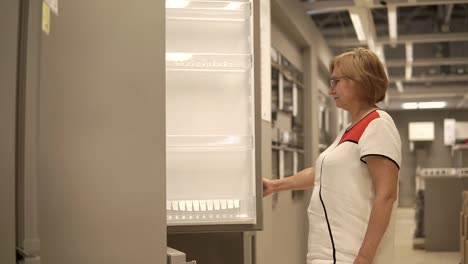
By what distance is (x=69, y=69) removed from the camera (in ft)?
4.75

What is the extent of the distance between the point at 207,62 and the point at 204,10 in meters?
0.24

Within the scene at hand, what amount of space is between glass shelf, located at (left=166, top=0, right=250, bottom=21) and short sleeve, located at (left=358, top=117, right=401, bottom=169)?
960 mm

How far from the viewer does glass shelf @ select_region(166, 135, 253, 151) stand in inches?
111

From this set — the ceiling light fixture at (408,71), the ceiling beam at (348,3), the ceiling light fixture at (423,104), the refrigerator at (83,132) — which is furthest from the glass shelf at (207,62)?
the ceiling light fixture at (423,104)

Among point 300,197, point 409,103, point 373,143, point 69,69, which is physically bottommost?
point 300,197

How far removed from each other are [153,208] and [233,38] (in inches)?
56.0

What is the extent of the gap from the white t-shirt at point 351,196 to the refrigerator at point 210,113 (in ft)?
1.90

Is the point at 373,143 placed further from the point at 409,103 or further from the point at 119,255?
the point at 409,103

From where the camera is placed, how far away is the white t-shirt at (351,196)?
213 centimetres

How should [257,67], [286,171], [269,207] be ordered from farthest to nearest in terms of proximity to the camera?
1. [286,171]
2. [269,207]
3. [257,67]

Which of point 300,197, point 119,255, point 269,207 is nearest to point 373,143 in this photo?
point 119,255

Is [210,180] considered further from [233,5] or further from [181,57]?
[233,5]

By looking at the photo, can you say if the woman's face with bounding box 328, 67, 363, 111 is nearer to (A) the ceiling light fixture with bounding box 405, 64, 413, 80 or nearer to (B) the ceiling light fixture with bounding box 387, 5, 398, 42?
(B) the ceiling light fixture with bounding box 387, 5, 398, 42

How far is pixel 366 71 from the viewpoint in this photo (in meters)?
2.21
